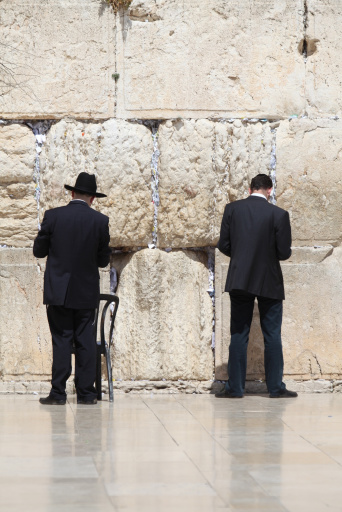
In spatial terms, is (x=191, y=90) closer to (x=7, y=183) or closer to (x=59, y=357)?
(x=7, y=183)

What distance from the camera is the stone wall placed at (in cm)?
717

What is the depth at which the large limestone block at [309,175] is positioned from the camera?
23.9 feet

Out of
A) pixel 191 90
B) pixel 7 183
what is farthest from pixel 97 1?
pixel 7 183

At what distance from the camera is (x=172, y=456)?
453cm

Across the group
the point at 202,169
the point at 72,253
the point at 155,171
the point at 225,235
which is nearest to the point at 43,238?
the point at 72,253

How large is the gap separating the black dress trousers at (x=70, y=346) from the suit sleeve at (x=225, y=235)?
3.64 feet

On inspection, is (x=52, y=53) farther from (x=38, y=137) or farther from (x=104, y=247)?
(x=104, y=247)

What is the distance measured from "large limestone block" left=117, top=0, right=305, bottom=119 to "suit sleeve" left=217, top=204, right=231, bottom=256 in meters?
0.87

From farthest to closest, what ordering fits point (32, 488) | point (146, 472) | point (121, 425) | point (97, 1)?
point (97, 1) → point (121, 425) → point (146, 472) → point (32, 488)

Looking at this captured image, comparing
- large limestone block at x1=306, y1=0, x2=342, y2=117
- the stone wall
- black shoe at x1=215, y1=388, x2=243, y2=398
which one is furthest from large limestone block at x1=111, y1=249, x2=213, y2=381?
large limestone block at x1=306, y1=0, x2=342, y2=117

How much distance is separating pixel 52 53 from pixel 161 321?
2.18 m

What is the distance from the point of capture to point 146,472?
13.6 ft

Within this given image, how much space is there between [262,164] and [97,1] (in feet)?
5.74

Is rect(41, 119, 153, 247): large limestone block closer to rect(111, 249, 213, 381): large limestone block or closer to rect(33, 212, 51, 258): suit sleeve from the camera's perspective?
rect(111, 249, 213, 381): large limestone block
